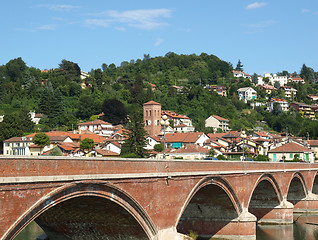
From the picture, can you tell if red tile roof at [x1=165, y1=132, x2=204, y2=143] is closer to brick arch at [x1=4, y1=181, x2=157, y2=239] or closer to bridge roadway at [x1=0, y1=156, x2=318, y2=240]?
bridge roadway at [x1=0, y1=156, x2=318, y2=240]

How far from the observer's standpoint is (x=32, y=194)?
48.0 feet

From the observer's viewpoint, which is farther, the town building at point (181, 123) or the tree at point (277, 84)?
the tree at point (277, 84)

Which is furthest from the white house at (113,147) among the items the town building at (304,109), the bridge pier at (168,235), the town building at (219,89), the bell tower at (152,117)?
the town building at (304,109)

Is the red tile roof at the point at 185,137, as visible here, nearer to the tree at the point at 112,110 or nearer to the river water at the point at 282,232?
the tree at the point at 112,110

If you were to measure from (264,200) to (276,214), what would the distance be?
156 centimetres

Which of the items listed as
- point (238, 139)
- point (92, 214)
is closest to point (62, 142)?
point (238, 139)

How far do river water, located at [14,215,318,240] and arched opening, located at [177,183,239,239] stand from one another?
3551mm

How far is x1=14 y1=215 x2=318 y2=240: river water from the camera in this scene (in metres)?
33.8

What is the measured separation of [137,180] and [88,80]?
112 m

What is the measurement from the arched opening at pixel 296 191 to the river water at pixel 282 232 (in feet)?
21.1

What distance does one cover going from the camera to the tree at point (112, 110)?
106062mm

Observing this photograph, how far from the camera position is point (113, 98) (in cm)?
11206

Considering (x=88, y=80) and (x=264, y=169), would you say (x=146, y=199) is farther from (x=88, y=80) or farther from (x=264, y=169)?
(x=88, y=80)

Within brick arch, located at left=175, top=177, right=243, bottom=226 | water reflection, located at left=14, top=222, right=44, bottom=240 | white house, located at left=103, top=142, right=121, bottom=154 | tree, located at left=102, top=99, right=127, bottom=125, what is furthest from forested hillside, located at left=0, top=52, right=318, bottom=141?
brick arch, located at left=175, top=177, right=243, bottom=226
